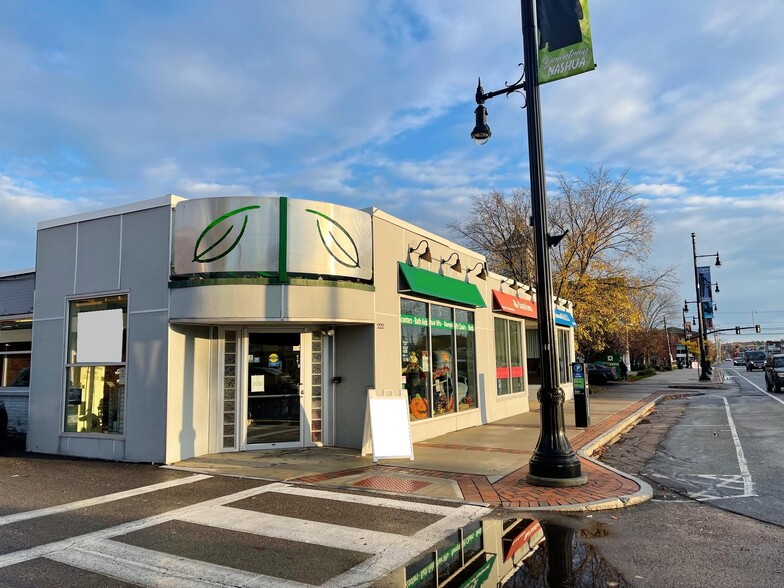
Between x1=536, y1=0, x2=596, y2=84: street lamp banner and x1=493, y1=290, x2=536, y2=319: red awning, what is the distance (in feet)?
30.0

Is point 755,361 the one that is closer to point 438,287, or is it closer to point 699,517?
point 438,287

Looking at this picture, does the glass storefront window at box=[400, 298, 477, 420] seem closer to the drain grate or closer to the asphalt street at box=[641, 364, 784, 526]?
the drain grate

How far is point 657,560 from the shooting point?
4.87 m

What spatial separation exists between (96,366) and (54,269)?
242 cm

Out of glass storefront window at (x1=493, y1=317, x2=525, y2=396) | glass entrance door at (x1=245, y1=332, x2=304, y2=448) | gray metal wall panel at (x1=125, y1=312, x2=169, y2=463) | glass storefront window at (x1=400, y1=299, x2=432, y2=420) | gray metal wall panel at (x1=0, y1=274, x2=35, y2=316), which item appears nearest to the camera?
gray metal wall panel at (x1=125, y1=312, x2=169, y2=463)

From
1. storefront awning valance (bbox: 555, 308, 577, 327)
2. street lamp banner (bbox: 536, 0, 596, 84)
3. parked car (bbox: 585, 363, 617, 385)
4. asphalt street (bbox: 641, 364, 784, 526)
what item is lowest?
asphalt street (bbox: 641, 364, 784, 526)

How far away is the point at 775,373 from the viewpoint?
86.0 feet

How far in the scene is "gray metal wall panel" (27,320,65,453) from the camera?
35.4ft

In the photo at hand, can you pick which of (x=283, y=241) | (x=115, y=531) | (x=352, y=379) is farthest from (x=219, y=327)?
(x=115, y=531)

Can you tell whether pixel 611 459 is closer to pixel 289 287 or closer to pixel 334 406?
pixel 334 406

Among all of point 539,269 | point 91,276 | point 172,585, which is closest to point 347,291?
point 539,269

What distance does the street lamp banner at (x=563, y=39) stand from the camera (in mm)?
7691

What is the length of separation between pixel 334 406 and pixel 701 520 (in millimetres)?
6720

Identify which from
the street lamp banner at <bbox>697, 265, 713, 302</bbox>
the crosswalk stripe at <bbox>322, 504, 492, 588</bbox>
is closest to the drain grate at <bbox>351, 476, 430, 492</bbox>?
the crosswalk stripe at <bbox>322, 504, 492, 588</bbox>
